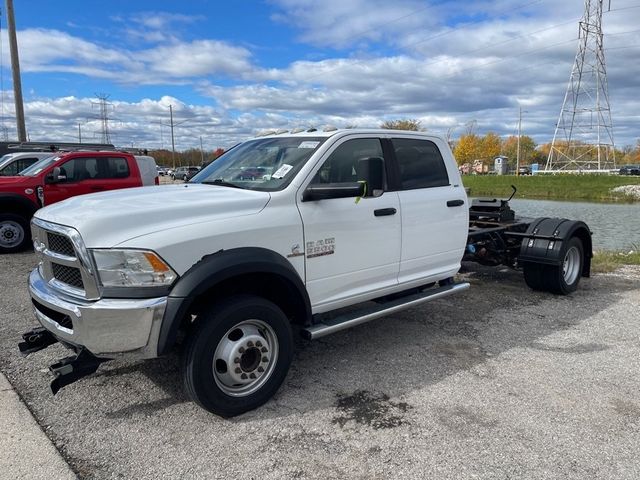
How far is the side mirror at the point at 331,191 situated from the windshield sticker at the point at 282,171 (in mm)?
270

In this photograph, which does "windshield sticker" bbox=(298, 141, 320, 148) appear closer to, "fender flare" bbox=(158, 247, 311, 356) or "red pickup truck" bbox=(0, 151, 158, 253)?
"fender flare" bbox=(158, 247, 311, 356)

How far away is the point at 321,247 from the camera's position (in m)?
4.09

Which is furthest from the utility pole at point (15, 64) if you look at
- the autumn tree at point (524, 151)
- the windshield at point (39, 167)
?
the autumn tree at point (524, 151)

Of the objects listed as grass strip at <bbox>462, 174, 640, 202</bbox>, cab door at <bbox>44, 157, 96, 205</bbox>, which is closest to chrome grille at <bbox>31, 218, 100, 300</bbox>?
cab door at <bbox>44, 157, 96, 205</bbox>

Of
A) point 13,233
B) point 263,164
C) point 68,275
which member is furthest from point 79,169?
point 68,275

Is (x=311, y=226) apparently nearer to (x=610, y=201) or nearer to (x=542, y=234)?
(x=542, y=234)

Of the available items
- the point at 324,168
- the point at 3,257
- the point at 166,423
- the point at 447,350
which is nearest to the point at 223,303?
the point at 166,423

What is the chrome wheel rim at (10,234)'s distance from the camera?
33.9 feet

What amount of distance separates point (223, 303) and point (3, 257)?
844 centimetres

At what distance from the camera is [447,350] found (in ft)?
16.1

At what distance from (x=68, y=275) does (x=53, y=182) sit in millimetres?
8191

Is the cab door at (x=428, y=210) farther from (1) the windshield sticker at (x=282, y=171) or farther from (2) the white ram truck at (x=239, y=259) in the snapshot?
(1) the windshield sticker at (x=282, y=171)

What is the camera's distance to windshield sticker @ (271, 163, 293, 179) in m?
4.16

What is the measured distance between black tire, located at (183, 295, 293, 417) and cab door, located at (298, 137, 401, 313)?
506 mm
